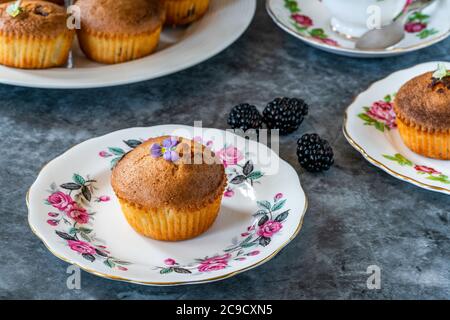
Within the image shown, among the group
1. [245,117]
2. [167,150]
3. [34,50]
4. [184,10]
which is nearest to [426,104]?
[245,117]

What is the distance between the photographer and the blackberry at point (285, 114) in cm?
167

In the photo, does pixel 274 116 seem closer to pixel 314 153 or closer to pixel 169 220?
pixel 314 153

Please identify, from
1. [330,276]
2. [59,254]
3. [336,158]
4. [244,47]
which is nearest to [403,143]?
[336,158]

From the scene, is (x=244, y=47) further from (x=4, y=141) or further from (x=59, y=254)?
(x=59, y=254)

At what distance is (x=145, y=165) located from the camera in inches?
52.6

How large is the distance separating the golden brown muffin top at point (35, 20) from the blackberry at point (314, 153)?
0.67 metres

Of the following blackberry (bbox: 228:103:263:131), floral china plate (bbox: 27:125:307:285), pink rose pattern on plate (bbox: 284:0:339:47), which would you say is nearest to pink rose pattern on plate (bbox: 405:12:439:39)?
pink rose pattern on plate (bbox: 284:0:339:47)

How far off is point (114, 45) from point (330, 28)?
0.65 m

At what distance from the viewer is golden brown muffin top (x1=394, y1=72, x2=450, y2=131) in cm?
159

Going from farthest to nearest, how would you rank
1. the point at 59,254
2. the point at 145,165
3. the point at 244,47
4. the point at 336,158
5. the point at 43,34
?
1. the point at 244,47
2. the point at 43,34
3. the point at 336,158
4. the point at 145,165
5. the point at 59,254

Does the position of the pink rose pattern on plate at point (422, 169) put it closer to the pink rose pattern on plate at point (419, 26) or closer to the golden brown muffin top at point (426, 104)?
the golden brown muffin top at point (426, 104)

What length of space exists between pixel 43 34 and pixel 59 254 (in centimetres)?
73

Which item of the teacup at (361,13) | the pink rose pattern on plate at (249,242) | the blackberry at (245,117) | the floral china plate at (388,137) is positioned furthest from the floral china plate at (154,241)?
the teacup at (361,13)

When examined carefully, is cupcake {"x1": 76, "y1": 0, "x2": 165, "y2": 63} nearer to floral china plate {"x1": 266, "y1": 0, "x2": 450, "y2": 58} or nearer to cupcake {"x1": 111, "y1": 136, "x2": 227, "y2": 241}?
floral china plate {"x1": 266, "y1": 0, "x2": 450, "y2": 58}
